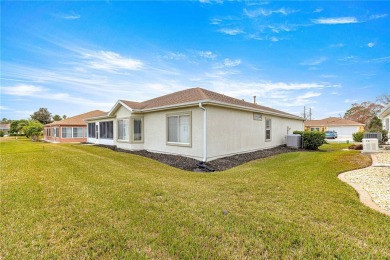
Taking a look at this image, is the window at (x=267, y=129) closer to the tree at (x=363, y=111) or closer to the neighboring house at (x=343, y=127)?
the neighboring house at (x=343, y=127)

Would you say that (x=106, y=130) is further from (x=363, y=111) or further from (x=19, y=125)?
(x=363, y=111)

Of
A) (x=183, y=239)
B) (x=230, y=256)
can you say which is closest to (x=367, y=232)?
(x=230, y=256)

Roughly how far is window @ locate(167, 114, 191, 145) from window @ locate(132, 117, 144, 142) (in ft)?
11.5

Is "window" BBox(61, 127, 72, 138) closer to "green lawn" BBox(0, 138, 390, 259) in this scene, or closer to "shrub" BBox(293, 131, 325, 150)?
"green lawn" BBox(0, 138, 390, 259)

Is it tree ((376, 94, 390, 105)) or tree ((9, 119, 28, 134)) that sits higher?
tree ((376, 94, 390, 105))

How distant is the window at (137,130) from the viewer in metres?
15.4

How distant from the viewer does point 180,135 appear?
12.3m

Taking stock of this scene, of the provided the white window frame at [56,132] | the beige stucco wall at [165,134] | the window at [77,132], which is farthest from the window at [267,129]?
the white window frame at [56,132]

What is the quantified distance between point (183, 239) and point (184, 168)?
6762 millimetres

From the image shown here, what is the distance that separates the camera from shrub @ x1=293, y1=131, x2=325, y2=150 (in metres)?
17.0

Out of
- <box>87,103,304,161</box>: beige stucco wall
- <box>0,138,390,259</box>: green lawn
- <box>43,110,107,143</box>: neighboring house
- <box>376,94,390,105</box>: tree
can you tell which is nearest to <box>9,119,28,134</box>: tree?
<box>43,110,107,143</box>: neighboring house

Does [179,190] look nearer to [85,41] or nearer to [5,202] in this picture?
[5,202]

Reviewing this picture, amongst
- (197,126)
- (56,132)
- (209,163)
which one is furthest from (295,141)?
(56,132)

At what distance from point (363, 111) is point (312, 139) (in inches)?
1913
